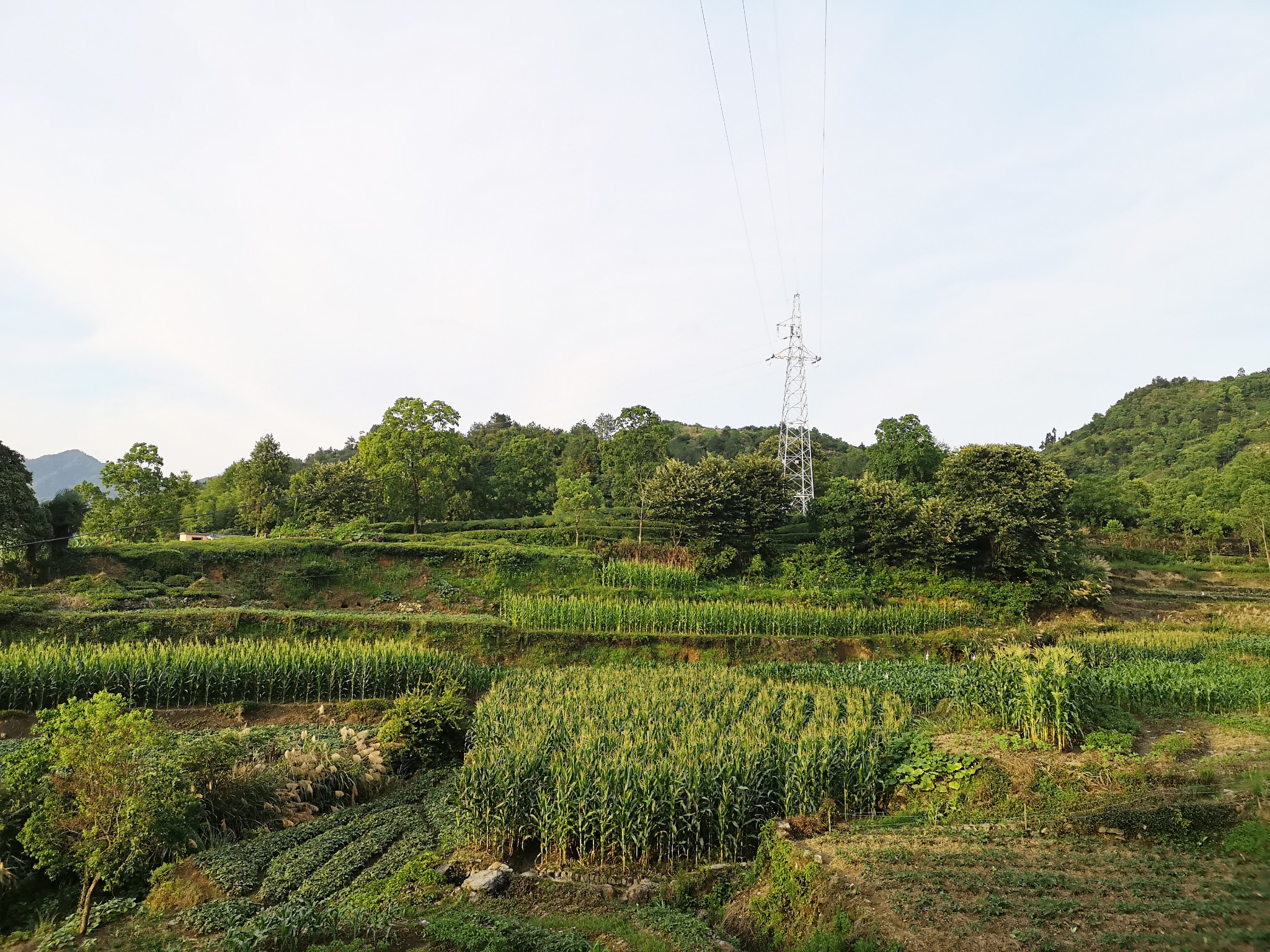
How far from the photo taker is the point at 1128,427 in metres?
87.4

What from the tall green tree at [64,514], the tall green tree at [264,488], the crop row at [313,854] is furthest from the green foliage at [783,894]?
the tall green tree at [264,488]

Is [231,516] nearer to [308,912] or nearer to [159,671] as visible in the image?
[159,671]

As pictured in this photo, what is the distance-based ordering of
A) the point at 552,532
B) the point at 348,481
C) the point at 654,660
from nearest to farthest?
the point at 654,660
the point at 552,532
the point at 348,481

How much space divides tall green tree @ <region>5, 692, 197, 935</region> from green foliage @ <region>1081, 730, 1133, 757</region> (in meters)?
12.4

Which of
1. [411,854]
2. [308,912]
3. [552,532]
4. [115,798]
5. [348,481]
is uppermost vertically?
[348,481]

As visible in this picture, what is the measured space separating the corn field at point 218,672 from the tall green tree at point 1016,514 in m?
21.4

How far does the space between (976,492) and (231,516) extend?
45.7 metres

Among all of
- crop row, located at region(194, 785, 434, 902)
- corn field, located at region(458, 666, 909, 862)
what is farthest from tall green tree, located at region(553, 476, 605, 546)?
crop row, located at region(194, 785, 434, 902)

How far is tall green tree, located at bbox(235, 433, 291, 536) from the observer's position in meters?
38.8

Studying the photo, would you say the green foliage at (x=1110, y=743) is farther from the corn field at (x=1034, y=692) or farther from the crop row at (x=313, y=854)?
the crop row at (x=313, y=854)

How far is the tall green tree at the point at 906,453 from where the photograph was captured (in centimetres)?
4347

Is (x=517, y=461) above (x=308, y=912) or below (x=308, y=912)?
above

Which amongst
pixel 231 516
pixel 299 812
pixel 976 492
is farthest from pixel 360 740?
pixel 231 516

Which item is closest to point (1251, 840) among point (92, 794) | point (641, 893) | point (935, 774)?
point (935, 774)
